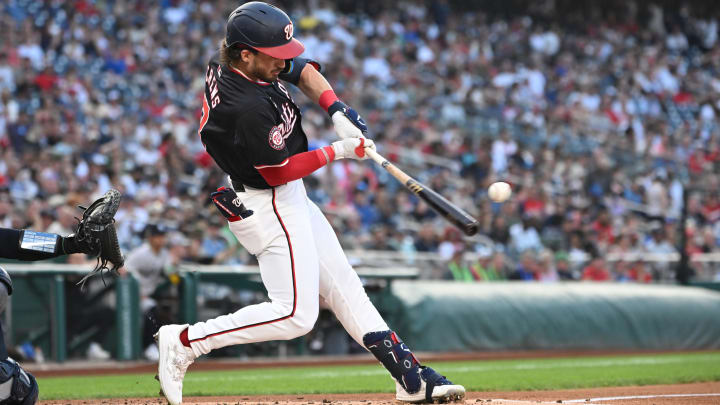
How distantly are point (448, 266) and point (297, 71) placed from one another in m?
8.09

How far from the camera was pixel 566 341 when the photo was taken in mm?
12016

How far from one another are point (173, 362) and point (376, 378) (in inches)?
133

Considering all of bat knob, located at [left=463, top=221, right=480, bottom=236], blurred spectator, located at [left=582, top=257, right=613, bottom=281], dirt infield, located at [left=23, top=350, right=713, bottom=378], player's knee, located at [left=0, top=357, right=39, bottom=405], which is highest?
bat knob, located at [left=463, top=221, right=480, bottom=236]

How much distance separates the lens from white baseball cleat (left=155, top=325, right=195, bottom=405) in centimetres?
461

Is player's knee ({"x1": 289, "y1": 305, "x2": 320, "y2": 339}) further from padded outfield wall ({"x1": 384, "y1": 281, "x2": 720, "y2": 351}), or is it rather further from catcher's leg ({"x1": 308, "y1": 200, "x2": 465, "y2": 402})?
padded outfield wall ({"x1": 384, "y1": 281, "x2": 720, "y2": 351})

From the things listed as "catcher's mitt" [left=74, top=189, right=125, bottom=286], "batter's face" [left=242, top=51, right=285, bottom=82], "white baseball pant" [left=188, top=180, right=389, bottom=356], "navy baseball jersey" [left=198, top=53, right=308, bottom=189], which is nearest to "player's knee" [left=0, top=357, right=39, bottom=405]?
"catcher's mitt" [left=74, top=189, right=125, bottom=286]

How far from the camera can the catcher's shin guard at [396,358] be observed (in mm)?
4656

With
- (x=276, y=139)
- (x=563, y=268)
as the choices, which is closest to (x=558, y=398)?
(x=276, y=139)

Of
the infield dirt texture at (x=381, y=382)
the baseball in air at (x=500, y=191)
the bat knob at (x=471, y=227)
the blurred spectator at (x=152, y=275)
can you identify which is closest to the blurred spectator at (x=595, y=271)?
the infield dirt texture at (x=381, y=382)

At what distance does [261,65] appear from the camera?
15.0ft

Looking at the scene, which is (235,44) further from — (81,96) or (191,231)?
(81,96)

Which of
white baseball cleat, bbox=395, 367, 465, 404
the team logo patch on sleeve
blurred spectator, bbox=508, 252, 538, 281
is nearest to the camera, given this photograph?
the team logo patch on sleeve

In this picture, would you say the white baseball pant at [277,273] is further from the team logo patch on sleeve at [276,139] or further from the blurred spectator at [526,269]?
the blurred spectator at [526,269]

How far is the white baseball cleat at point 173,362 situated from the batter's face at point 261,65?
4.09ft
